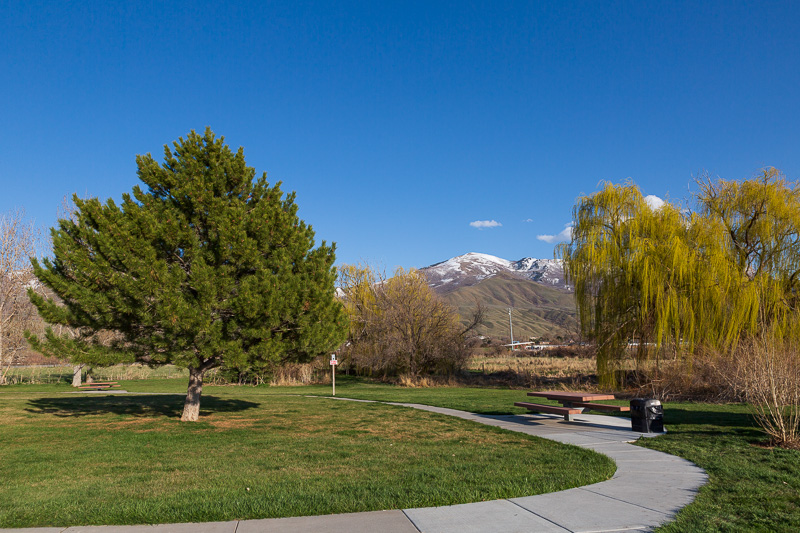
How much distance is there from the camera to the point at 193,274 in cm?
1221

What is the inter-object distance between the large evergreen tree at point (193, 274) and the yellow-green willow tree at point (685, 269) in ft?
45.7

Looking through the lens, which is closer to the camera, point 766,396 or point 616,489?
point 616,489

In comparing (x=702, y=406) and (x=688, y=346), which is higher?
(x=688, y=346)

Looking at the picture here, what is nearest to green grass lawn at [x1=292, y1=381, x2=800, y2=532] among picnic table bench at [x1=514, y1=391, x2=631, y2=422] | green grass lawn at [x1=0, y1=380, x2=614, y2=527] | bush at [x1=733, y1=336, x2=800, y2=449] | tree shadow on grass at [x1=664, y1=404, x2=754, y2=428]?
tree shadow on grass at [x1=664, y1=404, x2=754, y2=428]

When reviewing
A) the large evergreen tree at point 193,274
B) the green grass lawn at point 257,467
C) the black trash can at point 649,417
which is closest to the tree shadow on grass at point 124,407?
the green grass lawn at point 257,467

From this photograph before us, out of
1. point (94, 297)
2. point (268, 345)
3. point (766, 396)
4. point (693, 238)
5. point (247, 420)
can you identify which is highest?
point (693, 238)

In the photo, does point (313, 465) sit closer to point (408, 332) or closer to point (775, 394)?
point (775, 394)

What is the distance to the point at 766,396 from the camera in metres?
9.92

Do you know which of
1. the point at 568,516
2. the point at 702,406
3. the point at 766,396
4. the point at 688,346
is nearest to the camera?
the point at 568,516

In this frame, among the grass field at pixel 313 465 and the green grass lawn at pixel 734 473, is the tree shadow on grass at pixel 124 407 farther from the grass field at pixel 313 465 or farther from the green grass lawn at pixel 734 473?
the green grass lawn at pixel 734 473

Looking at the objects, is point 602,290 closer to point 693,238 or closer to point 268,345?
point 693,238

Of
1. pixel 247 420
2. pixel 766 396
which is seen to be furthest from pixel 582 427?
pixel 247 420

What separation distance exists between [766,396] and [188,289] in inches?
511

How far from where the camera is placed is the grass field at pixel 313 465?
578 cm
